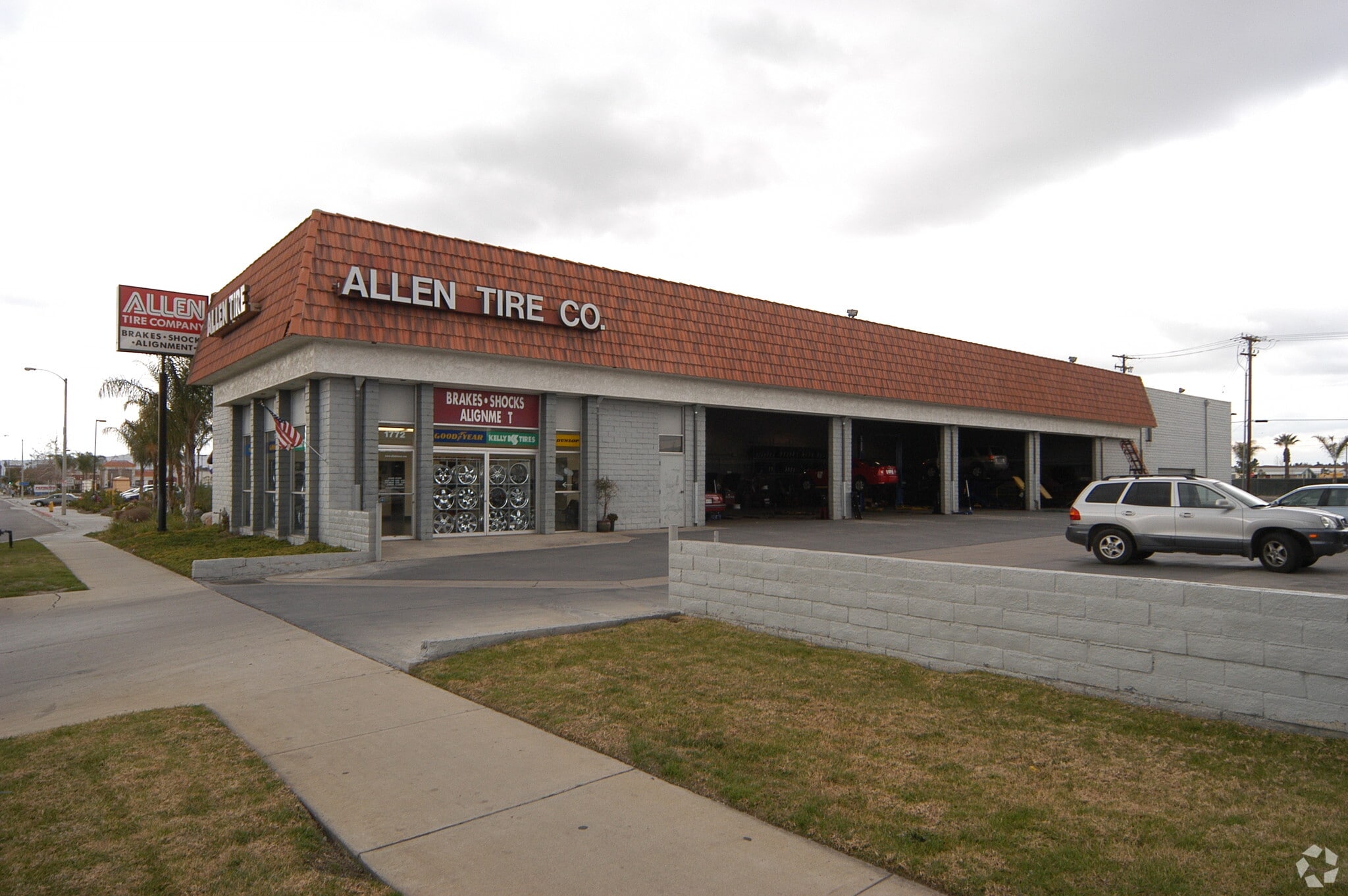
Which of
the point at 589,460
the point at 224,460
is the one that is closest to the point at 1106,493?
the point at 589,460

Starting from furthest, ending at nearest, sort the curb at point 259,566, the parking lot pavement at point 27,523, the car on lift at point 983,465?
the car on lift at point 983,465 → the parking lot pavement at point 27,523 → the curb at point 259,566

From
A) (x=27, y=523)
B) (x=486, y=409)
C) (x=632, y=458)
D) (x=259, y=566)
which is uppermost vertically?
(x=486, y=409)

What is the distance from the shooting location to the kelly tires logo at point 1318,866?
363 cm

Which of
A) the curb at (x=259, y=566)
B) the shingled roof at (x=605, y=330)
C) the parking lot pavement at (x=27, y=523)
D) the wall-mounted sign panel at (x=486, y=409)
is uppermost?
the shingled roof at (x=605, y=330)

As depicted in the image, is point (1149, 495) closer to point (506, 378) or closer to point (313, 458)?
point (506, 378)

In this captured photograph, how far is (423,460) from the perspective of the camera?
20.2 metres

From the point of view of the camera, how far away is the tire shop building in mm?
19000

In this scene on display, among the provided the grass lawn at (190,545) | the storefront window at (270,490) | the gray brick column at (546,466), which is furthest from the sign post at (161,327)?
the gray brick column at (546,466)

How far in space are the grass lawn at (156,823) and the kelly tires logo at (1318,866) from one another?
13.6 feet

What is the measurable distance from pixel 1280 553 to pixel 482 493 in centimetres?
1705

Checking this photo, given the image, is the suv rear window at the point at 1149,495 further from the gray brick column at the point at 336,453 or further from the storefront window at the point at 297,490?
the storefront window at the point at 297,490

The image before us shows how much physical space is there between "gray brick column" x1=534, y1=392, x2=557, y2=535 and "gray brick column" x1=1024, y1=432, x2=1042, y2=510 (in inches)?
1055

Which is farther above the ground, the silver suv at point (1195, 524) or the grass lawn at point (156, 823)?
the silver suv at point (1195, 524)

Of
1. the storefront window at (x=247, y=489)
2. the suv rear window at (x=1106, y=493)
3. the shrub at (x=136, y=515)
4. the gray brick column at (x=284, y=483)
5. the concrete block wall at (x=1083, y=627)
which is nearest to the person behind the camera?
the concrete block wall at (x=1083, y=627)
